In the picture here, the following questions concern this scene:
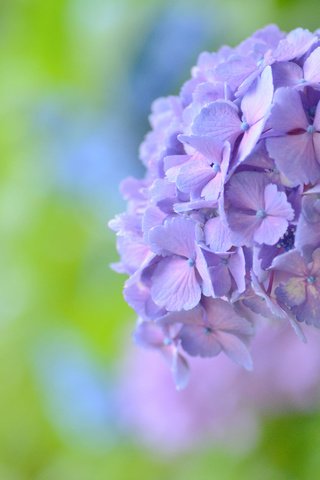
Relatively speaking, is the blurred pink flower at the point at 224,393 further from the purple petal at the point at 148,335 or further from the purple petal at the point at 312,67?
the purple petal at the point at 312,67

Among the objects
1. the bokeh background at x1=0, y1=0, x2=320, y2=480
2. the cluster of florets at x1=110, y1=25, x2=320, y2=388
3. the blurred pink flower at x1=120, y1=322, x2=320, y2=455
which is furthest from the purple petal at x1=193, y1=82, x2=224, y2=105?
the bokeh background at x1=0, y1=0, x2=320, y2=480

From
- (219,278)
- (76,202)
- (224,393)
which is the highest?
(219,278)

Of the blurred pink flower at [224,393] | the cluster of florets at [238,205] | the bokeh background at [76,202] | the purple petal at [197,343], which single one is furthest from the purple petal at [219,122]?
the bokeh background at [76,202]

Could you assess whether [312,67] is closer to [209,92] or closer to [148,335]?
[209,92]

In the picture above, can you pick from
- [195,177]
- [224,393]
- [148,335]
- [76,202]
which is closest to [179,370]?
[148,335]

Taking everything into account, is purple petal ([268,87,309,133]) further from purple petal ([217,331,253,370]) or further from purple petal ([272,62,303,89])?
purple petal ([217,331,253,370])

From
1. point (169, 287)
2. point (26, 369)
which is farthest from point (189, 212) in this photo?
point (26, 369)

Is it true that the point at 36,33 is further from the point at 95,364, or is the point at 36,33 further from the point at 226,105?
the point at 226,105
